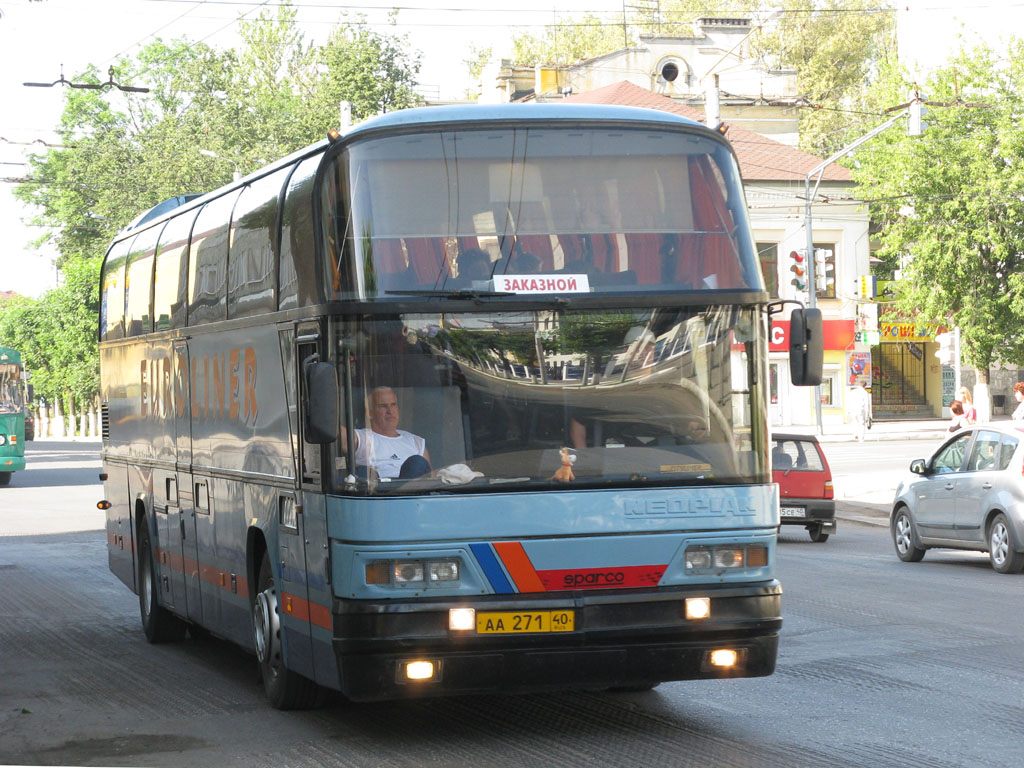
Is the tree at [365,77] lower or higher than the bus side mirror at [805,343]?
higher

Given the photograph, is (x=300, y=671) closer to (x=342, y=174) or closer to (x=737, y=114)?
(x=342, y=174)

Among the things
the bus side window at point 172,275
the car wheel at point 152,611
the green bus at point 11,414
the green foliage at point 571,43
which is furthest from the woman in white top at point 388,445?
the green foliage at point 571,43

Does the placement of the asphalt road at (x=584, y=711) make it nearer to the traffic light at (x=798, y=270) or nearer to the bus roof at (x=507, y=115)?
the bus roof at (x=507, y=115)

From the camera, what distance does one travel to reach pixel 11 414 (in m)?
40.5

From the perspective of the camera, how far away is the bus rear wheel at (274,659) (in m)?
8.95

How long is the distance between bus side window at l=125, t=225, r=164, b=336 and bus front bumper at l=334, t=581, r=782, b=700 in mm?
5676

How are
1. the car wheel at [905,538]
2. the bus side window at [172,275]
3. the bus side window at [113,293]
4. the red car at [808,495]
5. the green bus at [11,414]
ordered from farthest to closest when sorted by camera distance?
the green bus at [11,414], the red car at [808,495], the car wheel at [905,538], the bus side window at [113,293], the bus side window at [172,275]

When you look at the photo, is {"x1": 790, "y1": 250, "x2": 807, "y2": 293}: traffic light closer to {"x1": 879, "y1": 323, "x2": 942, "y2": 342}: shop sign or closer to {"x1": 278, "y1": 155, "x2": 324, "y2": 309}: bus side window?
{"x1": 879, "y1": 323, "x2": 942, "y2": 342}: shop sign

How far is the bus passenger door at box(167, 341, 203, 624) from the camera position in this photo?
11.2m

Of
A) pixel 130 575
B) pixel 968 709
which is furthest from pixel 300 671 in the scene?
pixel 130 575

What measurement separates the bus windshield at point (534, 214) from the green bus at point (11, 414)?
3263 cm

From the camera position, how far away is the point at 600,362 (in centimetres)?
780

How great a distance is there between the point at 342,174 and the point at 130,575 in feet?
22.1

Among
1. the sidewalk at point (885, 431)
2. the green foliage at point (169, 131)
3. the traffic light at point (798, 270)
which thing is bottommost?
the sidewalk at point (885, 431)
